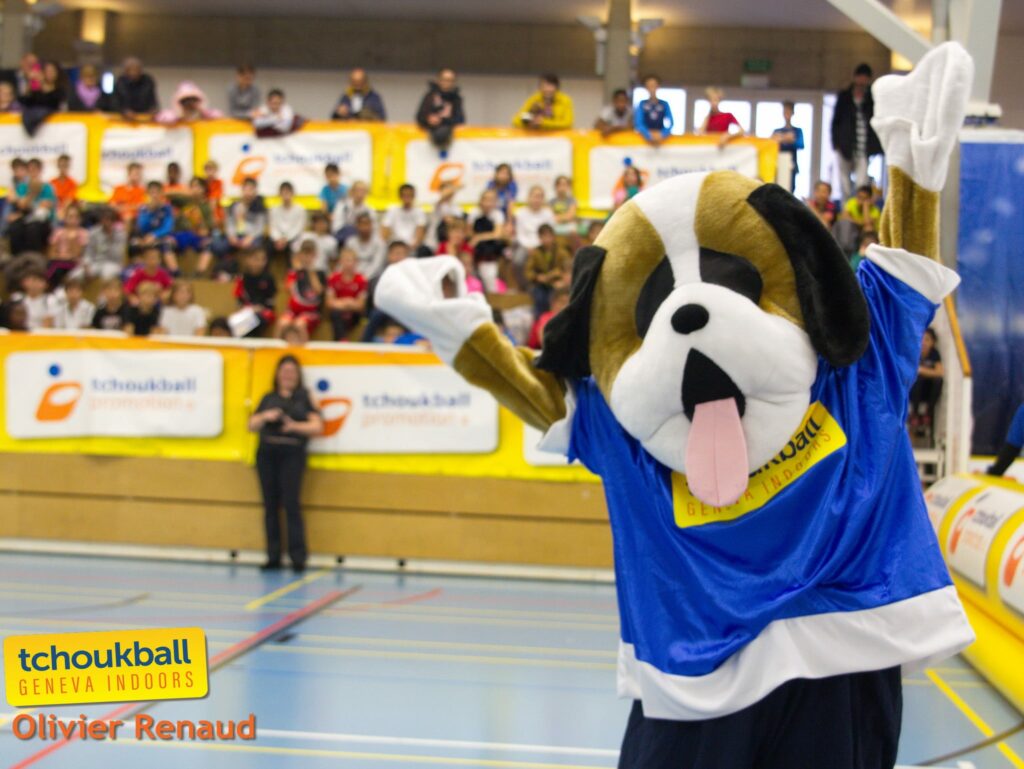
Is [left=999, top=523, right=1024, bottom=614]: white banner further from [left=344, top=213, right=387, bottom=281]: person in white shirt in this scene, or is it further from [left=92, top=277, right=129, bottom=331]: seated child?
[left=92, top=277, right=129, bottom=331]: seated child

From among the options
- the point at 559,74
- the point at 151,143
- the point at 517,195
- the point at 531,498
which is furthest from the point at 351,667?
the point at 559,74

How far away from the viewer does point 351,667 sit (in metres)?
6.19

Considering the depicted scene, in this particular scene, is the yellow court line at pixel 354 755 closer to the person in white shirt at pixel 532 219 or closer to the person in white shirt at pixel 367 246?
the person in white shirt at pixel 367 246

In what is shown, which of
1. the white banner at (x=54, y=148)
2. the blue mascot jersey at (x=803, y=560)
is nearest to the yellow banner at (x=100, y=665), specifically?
the blue mascot jersey at (x=803, y=560)

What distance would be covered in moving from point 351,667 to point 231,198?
28.5ft

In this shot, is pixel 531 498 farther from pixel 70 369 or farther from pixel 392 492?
pixel 70 369

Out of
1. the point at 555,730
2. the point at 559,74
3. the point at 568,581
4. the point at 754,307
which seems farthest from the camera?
the point at 559,74

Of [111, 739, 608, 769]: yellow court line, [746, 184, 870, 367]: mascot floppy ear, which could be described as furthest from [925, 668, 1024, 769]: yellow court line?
[746, 184, 870, 367]: mascot floppy ear

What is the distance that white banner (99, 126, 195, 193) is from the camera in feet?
46.1

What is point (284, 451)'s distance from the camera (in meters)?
9.23

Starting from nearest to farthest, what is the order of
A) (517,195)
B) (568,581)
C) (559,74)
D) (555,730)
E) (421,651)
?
(555,730)
(421,651)
(568,581)
(517,195)
(559,74)

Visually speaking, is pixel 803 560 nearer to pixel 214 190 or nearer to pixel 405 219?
pixel 405 219

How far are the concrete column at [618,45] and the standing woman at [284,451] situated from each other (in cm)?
991

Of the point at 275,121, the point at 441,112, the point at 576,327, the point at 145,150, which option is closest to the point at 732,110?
the point at 441,112
